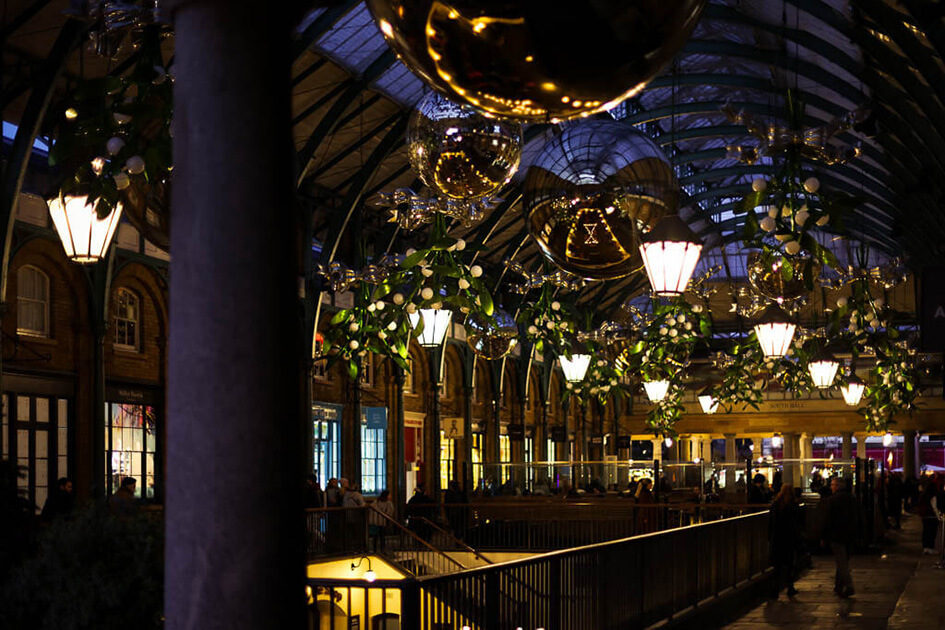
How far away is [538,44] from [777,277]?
823 centimetres

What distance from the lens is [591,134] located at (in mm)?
3531

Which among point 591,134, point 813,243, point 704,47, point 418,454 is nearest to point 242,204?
point 591,134

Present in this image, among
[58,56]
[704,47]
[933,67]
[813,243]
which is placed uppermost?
[704,47]

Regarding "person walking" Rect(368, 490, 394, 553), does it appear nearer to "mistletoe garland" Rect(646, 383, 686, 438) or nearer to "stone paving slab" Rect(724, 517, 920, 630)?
"stone paving slab" Rect(724, 517, 920, 630)

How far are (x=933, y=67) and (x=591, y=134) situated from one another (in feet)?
33.3

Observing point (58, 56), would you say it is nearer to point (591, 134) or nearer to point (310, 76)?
point (310, 76)

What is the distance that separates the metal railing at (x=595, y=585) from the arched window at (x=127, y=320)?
37.7 feet

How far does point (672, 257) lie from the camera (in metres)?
6.77

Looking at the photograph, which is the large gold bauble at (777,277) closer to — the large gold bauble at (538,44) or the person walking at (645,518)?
the large gold bauble at (538,44)

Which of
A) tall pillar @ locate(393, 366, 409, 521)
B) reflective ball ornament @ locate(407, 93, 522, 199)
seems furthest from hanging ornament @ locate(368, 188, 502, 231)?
tall pillar @ locate(393, 366, 409, 521)

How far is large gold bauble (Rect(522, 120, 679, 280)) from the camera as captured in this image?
348 centimetres

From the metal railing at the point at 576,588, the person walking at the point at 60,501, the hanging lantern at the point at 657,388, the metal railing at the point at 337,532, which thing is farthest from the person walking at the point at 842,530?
the person walking at the point at 60,501

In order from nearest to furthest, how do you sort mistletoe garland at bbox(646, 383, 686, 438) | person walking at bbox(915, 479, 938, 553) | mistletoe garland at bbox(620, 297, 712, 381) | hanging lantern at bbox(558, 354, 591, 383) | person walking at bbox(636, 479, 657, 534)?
1. hanging lantern at bbox(558, 354, 591, 383)
2. mistletoe garland at bbox(620, 297, 712, 381)
3. person walking at bbox(636, 479, 657, 534)
4. person walking at bbox(915, 479, 938, 553)
5. mistletoe garland at bbox(646, 383, 686, 438)

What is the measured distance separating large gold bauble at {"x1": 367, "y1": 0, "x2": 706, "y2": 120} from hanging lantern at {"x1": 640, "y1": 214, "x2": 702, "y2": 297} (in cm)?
376
